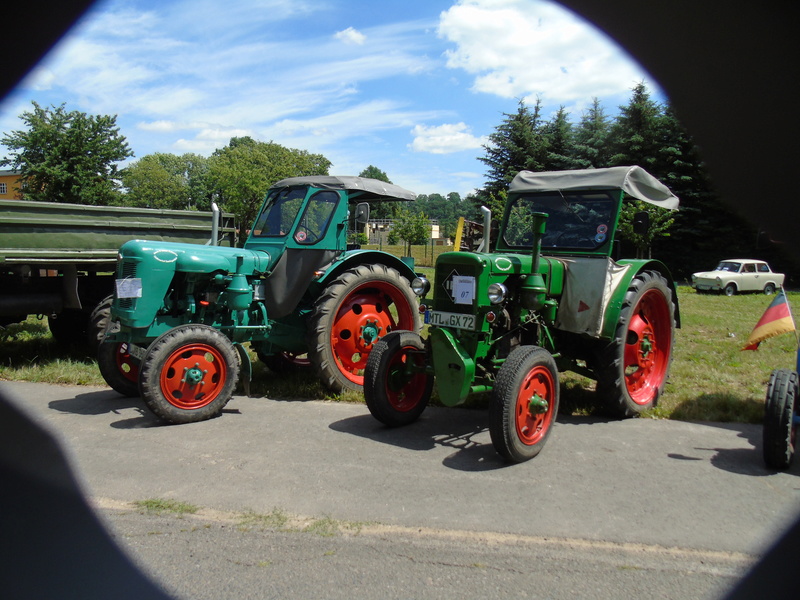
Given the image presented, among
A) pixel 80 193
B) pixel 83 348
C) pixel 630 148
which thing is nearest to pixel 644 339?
pixel 83 348

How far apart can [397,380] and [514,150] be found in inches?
1033

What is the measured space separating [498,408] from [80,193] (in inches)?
990

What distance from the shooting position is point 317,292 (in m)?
6.66

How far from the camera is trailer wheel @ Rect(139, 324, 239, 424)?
5066 mm

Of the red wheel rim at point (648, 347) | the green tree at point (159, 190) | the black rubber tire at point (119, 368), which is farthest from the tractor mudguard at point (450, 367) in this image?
the green tree at point (159, 190)

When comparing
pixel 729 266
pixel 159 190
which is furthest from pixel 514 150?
pixel 159 190

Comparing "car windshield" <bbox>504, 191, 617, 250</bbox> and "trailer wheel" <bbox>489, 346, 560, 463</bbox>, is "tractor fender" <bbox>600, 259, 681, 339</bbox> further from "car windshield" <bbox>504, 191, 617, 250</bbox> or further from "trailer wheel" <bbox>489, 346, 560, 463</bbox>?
"trailer wheel" <bbox>489, 346, 560, 463</bbox>

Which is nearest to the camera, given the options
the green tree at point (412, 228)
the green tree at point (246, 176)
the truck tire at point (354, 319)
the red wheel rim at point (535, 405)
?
the red wheel rim at point (535, 405)

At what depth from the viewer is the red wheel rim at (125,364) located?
5.99 m

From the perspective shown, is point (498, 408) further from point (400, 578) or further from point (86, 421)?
point (86, 421)

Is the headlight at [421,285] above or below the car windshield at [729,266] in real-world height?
below

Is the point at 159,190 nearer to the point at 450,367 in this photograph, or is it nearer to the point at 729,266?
the point at 729,266

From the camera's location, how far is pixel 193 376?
5.27m

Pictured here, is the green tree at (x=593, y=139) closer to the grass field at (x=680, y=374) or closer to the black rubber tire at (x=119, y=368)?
the grass field at (x=680, y=374)
